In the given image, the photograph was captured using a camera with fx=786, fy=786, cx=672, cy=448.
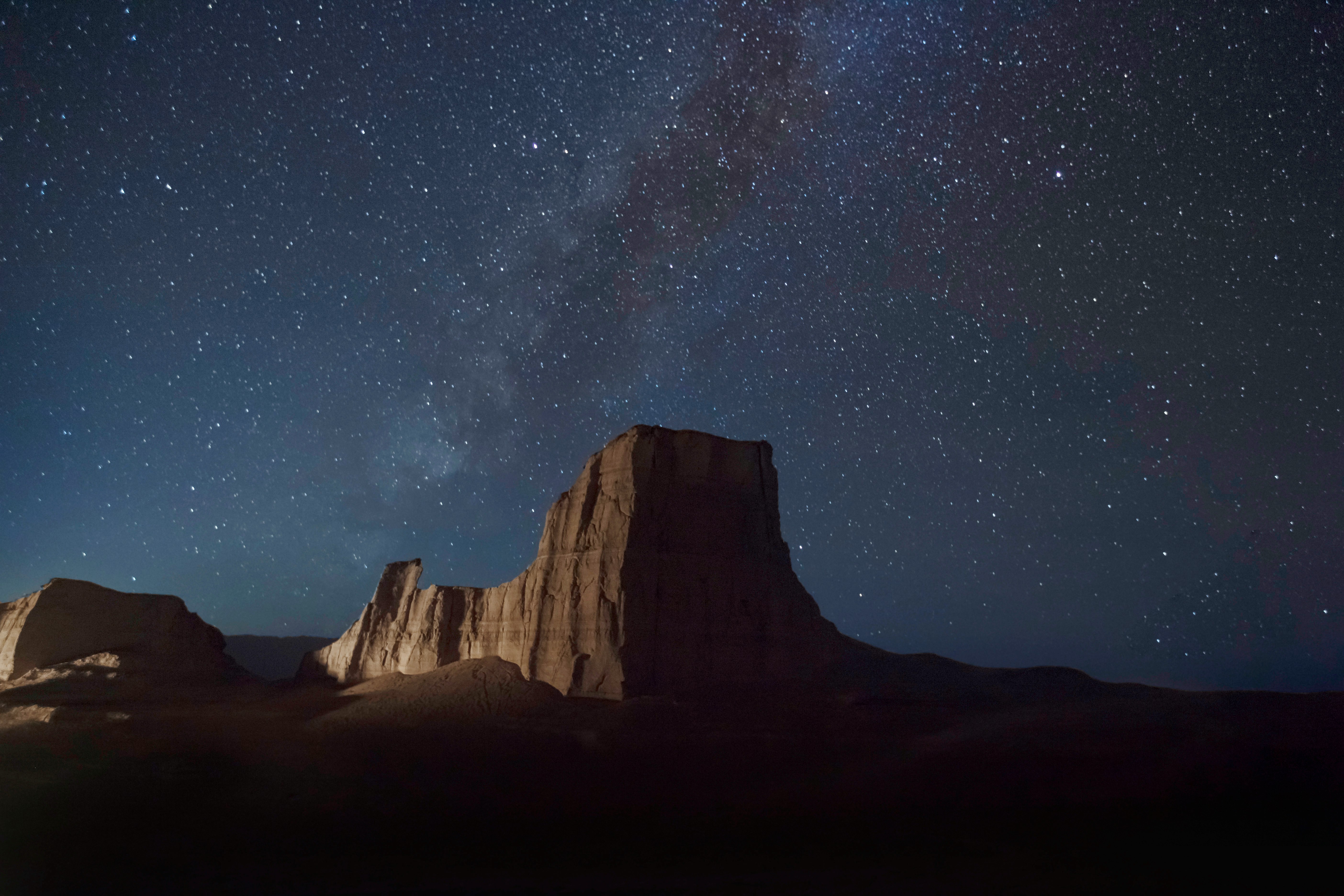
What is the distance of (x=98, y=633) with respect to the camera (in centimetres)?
4431

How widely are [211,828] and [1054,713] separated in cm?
2514

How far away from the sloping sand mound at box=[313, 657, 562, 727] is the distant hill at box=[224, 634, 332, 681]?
212 ft

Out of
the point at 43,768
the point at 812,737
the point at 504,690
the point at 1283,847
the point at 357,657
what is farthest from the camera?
the point at 357,657

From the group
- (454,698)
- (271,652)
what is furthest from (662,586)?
(271,652)

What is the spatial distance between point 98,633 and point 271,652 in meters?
60.5

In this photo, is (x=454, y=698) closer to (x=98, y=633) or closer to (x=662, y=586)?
(x=662, y=586)

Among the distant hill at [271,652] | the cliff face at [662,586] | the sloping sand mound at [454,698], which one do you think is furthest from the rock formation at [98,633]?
the distant hill at [271,652]

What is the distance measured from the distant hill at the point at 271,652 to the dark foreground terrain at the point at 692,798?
2751 inches

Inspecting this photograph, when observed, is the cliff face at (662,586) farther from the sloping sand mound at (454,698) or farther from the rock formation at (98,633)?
the rock formation at (98,633)

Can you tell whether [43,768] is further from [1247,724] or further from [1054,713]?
[1247,724]

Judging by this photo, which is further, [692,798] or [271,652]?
[271,652]

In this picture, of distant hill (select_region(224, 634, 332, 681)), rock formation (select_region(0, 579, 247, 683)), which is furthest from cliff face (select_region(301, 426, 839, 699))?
distant hill (select_region(224, 634, 332, 681))

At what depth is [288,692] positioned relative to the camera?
1715 inches

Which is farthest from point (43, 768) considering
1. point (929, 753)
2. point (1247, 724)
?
point (1247, 724)
